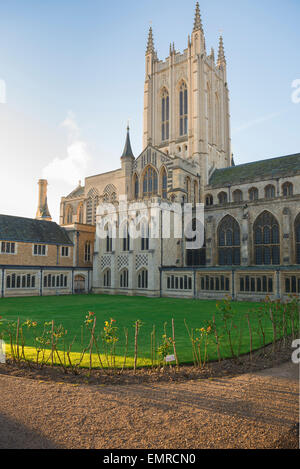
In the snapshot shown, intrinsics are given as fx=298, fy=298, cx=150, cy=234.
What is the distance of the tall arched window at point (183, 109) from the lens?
44.2 metres

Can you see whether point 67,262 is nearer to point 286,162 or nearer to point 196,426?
point 286,162

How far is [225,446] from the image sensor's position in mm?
4238

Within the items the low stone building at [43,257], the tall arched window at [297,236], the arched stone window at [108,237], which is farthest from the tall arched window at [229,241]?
the low stone building at [43,257]

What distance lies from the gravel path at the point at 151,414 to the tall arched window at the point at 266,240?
25104 millimetres

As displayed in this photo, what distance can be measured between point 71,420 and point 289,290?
23.7 m

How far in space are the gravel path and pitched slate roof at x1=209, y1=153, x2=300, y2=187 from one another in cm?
3196

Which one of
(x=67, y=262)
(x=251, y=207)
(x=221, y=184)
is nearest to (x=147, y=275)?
(x=67, y=262)

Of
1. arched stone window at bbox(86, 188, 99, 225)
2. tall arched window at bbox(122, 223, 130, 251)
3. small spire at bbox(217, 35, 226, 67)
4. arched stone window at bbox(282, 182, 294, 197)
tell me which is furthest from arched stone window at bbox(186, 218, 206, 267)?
small spire at bbox(217, 35, 226, 67)

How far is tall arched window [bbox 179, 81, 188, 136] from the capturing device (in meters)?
44.2

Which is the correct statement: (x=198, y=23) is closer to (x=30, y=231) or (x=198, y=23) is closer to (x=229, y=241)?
(x=229, y=241)

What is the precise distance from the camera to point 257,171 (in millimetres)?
37594

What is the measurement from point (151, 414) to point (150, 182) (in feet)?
113

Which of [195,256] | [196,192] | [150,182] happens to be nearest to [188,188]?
[196,192]

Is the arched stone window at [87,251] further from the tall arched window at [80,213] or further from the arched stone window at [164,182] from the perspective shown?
the arched stone window at [164,182]
